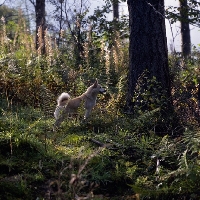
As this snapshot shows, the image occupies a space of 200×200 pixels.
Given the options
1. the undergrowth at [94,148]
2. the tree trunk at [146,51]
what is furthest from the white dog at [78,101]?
the tree trunk at [146,51]

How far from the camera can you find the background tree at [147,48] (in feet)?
20.7

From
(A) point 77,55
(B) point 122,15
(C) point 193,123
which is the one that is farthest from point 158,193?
(B) point 122,15

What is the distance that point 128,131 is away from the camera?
18.1 feet

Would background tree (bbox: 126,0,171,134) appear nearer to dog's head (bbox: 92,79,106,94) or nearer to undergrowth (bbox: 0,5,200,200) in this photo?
undergrowth (bbox: 0,5,200,200)

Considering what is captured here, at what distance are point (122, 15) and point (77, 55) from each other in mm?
2632

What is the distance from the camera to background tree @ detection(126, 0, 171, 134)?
6297 mm

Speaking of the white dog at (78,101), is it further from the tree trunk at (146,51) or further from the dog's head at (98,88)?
the tree trunk at (146,51)

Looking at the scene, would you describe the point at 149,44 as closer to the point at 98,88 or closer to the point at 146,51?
the point at 146,51

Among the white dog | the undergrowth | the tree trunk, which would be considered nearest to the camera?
the undergrowth

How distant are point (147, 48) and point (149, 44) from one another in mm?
65

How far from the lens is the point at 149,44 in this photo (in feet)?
20.9

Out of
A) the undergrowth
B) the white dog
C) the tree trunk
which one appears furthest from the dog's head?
the tree trunk

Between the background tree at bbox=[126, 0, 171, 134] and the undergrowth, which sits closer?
the undergrowth

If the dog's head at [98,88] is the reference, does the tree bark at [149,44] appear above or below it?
above
